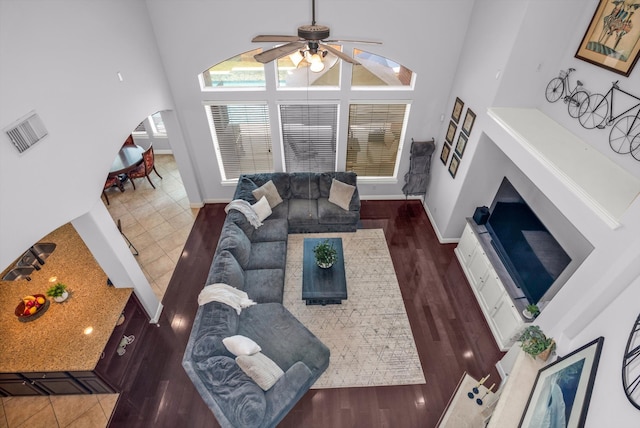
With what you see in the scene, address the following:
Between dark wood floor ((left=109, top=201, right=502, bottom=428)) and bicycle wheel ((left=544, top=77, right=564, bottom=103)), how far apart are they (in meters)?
3.01

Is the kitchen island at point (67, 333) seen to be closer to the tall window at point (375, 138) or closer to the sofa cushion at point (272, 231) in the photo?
the sofa cushion at point (272, 231)

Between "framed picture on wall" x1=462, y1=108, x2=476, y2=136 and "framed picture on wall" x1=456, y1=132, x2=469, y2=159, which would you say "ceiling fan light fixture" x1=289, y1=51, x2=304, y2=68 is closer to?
"framed picture on wall" x1=462, y1=108, x2=476, y2=136

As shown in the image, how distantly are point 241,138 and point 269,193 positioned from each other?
134 centimetres

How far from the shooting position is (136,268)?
4461 millimetres

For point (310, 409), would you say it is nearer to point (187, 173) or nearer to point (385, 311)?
point (385, 311)

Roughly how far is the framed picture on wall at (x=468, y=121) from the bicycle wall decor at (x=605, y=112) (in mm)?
1098

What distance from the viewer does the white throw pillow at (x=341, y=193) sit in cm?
627

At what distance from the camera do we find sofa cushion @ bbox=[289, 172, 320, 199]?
649 cm

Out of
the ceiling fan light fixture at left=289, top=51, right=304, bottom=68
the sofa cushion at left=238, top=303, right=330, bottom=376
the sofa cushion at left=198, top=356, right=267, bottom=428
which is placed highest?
the ceiling fan light fixture at left=289, top=51, right=304, bottom=68

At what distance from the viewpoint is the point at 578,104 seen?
3.71 metres

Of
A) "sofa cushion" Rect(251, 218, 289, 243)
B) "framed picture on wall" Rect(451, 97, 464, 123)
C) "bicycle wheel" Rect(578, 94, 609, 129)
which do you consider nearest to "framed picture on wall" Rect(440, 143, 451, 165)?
"framed picture on wall" Rect(451, 97, 464, 123)

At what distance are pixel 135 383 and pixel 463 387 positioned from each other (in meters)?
4.19

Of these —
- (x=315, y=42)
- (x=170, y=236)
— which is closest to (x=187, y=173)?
(x=170, y=236)

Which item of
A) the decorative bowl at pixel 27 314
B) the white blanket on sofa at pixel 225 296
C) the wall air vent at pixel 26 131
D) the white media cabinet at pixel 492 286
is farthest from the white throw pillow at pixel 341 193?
the decorative bowl at pixel 27 314
